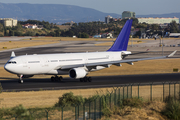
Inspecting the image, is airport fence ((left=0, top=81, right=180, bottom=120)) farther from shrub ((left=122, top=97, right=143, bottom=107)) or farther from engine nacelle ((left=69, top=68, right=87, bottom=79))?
engine nacelle ((left=69, top=68, right=87, bottom=79))

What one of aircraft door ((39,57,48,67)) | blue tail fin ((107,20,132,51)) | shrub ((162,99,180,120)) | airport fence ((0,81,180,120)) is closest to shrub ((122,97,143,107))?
airport fence ((0,81,180,120))

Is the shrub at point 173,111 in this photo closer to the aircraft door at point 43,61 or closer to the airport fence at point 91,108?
the airport fence at point 91,108

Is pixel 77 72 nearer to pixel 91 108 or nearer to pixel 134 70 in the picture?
pixel 91 108

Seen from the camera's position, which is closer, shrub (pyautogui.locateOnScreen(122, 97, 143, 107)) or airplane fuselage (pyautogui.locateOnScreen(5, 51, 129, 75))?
shrub (pyautogui.locateOnScreen(122, 97, 143, 107))

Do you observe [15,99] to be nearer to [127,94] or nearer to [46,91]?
[46,91]

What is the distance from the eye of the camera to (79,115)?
63.9 ft

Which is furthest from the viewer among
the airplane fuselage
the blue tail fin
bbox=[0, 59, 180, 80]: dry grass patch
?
bbox=[0, 59, 180, 80]: dry grass patch

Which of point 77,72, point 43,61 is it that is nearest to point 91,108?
point 77,72

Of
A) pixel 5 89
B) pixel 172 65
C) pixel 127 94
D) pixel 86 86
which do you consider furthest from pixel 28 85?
pixel 172 65

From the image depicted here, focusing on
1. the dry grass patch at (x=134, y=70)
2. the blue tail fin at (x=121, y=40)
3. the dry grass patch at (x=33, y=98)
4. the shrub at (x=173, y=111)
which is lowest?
the dry grass patch at (x=134, y=70)

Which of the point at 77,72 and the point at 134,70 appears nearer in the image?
the point at 77,72

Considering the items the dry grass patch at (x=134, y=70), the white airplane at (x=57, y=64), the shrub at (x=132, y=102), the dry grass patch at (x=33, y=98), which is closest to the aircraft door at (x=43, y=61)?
the white airplane at (x=57, y=64)

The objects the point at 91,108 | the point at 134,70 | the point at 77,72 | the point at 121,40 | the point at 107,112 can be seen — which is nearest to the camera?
the point at 91,108

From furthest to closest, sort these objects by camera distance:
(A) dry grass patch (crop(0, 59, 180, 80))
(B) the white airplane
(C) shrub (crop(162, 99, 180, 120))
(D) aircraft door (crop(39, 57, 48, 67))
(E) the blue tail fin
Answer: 1. (A) dry grass patch (crop(0, 59, 180, 80))
2. (E) the blue tail fin
3. (D) aircraft door (crop(39, 57, 48, 67))
4. (B) the white airplane
5. (C) shrub (crop(162, 99, 180, 120))
